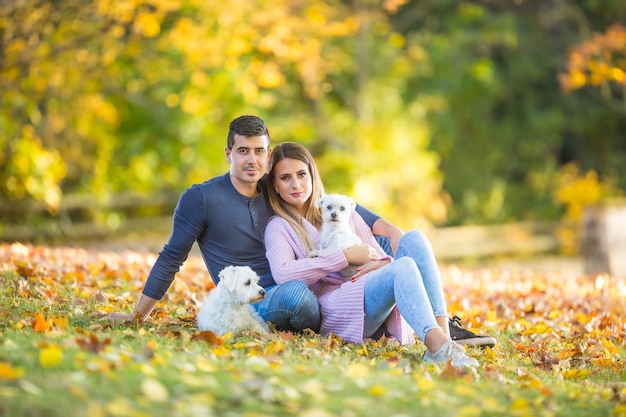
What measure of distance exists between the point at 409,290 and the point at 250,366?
1124mm

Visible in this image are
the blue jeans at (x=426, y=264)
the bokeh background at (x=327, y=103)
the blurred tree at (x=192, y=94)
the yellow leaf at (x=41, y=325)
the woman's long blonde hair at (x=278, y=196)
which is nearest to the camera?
the yellow leaf at (x=41, y=325)

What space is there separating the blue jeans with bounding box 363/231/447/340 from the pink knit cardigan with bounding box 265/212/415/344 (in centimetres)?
9

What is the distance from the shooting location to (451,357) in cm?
445

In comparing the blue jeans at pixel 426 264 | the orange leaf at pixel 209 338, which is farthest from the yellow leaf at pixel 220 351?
the blue jeans at pixel 426 264

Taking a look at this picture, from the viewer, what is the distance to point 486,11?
1723 cm

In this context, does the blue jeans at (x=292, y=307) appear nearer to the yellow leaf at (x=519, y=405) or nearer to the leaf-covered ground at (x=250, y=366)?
the leaf-covered ground at (x=250, y=366)

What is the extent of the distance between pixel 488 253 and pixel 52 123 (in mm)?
8629

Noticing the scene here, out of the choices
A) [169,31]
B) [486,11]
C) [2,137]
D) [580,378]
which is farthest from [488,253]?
[580,378]

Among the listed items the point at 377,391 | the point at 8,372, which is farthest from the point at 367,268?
the point at 8,372

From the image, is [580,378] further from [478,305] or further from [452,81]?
[452,81]

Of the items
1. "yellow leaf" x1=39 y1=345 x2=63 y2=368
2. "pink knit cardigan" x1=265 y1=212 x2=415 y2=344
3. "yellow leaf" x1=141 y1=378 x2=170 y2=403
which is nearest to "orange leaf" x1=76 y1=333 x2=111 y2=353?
"yellow leaf" x1=39 y1=345 x2=63 y2=368

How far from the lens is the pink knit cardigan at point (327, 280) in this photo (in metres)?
4.95

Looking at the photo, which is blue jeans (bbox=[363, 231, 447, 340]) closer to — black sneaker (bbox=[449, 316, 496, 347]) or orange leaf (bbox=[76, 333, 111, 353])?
black sneaker (bbox=[449, 316, 496, 347])

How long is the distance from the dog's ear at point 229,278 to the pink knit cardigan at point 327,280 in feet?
1.18
